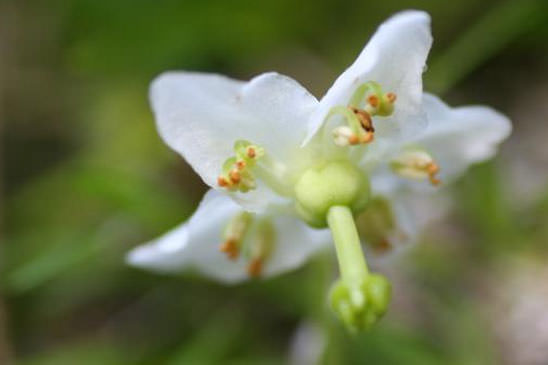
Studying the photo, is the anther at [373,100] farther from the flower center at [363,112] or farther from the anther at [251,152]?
the anther at [251,152]

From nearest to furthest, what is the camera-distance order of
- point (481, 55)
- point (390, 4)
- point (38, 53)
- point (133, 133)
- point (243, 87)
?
point (243, 87)
point (481, 55)
point (390, 4)
point (133, 133)
point (38, 53)

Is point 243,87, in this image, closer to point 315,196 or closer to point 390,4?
point 315,196

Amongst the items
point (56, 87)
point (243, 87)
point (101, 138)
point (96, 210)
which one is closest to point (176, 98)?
point (243, 87)

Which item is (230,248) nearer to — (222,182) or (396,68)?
(222,182)

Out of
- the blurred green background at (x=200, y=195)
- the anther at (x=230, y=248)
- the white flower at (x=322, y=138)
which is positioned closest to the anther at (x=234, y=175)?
the white flower at (x=322, y=138)

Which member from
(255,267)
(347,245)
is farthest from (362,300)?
(255,267)
